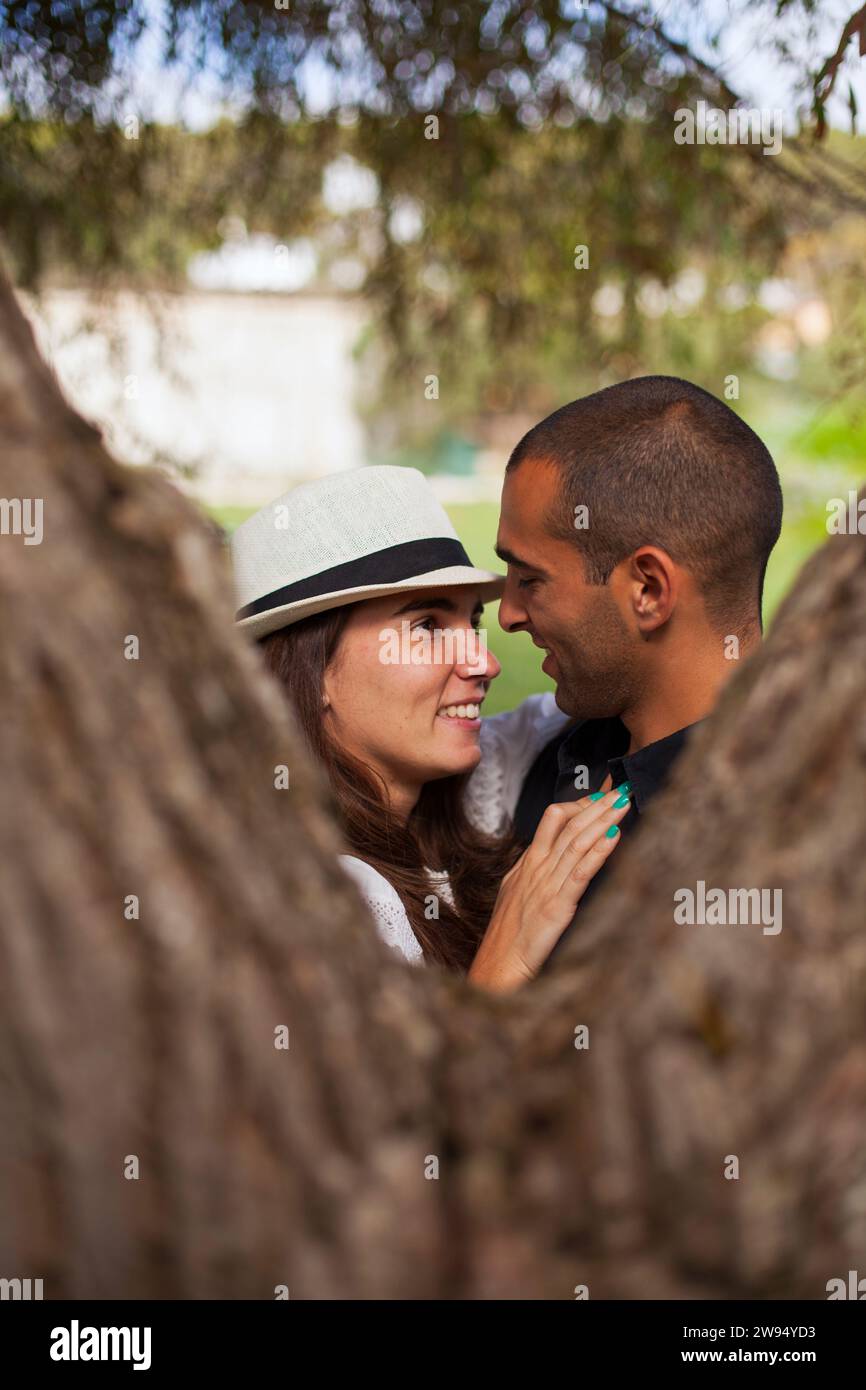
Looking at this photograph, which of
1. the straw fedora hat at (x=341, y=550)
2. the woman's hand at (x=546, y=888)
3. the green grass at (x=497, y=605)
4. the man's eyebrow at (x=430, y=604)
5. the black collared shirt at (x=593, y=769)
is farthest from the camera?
the green grass at (x=497, y=605)

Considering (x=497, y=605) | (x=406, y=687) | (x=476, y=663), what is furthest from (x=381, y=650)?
(x=497, y=605)

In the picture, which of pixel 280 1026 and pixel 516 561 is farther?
pixel 516 561

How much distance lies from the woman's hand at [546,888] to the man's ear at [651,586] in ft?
1.22

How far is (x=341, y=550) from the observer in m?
3.03

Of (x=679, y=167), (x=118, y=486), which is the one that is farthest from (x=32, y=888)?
(x=679, y=167)

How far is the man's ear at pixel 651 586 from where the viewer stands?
113 inches

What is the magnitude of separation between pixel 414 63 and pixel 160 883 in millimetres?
4349

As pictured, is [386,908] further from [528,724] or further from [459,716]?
[528,724]

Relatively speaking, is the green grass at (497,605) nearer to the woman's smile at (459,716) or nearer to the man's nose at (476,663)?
the man's nose at (476,663)

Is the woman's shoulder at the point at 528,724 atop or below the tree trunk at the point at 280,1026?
atop

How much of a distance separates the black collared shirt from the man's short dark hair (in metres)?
0.32

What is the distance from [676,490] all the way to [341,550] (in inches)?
28.6

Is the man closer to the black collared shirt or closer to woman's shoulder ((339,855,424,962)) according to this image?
the black collared shirt

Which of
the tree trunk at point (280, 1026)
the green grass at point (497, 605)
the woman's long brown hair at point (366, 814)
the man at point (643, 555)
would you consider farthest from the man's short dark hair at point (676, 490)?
the green grass at point (497, 605)
